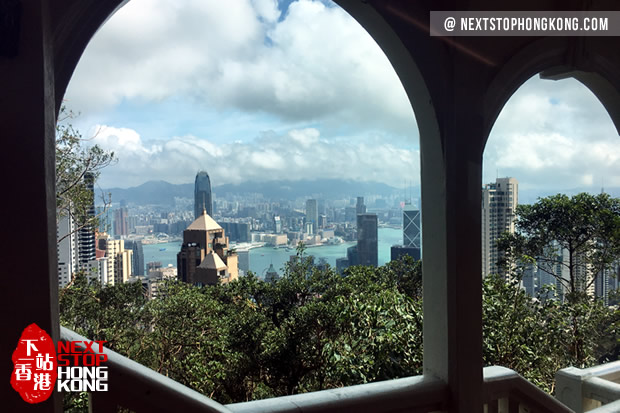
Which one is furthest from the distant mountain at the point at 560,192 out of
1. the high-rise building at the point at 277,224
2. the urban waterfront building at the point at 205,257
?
the urban waterfront building at the point at 205,257

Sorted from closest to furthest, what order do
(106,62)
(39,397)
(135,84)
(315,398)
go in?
1. (39,397)
2. (315,398)
3. (106,62)
4. (135,84)

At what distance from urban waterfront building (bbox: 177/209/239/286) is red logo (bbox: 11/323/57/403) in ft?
17.0

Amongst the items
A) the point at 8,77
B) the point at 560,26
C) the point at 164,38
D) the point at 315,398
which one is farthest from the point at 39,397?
the point at 164,38

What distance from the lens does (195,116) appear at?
14.2m

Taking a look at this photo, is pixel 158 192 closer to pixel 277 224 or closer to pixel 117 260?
pixel 277 224

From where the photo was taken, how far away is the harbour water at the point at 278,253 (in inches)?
211

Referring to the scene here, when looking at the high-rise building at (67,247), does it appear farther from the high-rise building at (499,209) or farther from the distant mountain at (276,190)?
the high-rise building at (499,209)

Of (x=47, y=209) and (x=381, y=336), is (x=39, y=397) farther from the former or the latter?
(x=381, y=336)

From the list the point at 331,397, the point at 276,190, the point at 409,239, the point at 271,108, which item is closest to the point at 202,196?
the point at 276,190

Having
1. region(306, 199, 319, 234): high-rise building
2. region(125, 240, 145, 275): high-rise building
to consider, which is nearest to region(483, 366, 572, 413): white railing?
region(125, 240, 145, 275): high-rise building

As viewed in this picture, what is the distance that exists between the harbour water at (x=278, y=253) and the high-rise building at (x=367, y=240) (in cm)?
10

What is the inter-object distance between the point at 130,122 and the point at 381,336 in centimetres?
1143

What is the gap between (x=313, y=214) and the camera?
8.70 metres

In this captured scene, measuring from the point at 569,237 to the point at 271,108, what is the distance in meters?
13.3
